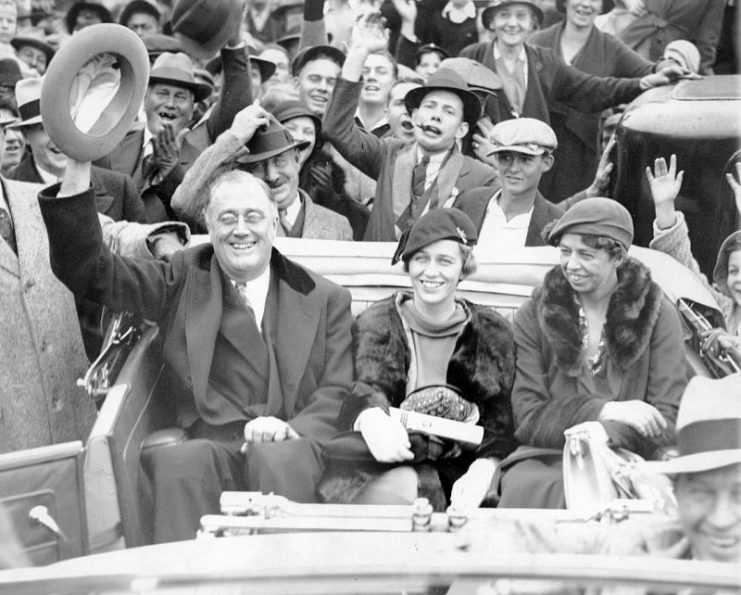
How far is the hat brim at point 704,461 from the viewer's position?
257 centimetres

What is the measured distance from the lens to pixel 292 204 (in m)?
5.00

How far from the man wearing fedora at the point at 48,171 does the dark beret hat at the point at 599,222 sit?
1.74 meters

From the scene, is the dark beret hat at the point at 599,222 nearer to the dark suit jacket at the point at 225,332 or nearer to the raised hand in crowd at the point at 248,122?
the dark suit jacket at the point at 225,332

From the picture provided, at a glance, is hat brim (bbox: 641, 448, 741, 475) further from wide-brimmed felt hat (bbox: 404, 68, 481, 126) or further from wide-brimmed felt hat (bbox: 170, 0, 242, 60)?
wide-brimmed felt hat (bbox: 170, 0, 242, 60)

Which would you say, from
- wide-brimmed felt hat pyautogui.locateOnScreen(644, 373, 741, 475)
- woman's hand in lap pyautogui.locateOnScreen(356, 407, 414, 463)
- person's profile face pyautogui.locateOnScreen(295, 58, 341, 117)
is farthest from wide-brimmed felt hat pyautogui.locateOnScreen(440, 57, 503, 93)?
wide-brimmed felt hat pyautogui.locateOnScreen(644, 373, 741, 475)

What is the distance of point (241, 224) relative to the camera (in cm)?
406

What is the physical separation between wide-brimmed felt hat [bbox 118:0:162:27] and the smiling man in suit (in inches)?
113

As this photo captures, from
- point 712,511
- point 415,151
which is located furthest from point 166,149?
point 712,511

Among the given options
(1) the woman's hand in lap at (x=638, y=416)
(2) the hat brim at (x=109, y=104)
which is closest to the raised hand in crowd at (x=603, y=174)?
(1) the woman's hand in lap at (x=638, y=416)

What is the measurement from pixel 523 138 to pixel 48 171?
1.90 m

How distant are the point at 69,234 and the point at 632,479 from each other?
5.44 feet

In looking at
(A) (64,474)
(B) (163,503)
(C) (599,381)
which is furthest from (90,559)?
(C) (599,381)

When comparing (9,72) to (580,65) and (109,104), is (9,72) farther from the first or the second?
(580,65)

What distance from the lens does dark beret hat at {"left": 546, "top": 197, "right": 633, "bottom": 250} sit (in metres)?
4.07
